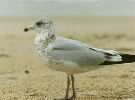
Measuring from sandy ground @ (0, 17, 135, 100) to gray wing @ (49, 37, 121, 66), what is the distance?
31cm

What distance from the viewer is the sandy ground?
21.3 ft

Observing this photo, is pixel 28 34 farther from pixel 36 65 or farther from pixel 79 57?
pixel 79 57

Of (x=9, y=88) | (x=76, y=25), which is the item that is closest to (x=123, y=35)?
(x=76, y=25)

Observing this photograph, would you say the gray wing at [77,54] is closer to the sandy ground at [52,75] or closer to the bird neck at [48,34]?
the bird neck at [48,34]

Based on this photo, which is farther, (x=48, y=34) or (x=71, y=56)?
(x=48, y=34)

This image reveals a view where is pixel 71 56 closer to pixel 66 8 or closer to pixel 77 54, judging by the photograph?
pixel 77 54

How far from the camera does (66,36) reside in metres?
14.0

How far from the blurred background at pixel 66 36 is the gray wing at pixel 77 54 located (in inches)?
19.0

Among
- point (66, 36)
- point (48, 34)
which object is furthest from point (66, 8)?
point (48, 34)

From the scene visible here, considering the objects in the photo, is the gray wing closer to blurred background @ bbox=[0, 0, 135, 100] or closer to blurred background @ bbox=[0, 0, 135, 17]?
blurred background @ bbox=[0, 0, 135, 100]

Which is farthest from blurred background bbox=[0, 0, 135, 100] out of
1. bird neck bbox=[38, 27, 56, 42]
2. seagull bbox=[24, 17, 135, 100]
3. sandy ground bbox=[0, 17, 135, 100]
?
bird neck bbox=[38, 27, 56, 42]

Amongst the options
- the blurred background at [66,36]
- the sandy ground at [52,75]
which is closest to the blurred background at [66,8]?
the blurred background at [66,36]

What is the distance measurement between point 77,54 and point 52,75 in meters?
2.24

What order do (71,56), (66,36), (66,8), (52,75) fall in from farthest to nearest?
(66,8)
(66,36)
(52,75)
(71,56)
